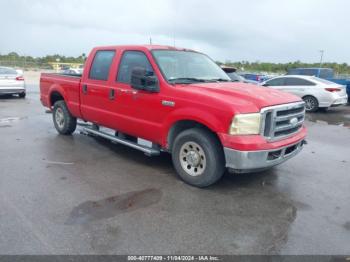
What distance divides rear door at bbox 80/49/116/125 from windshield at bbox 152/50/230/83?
1.14 meters

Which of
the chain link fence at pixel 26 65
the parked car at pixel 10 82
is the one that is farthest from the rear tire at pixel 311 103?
the chain link fence at pixel 26 65

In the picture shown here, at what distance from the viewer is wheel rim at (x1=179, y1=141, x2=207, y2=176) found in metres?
4.49

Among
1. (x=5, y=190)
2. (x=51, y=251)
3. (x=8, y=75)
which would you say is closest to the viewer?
(x=51, y=251)

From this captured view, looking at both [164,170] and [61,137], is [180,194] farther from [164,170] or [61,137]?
[61,137]

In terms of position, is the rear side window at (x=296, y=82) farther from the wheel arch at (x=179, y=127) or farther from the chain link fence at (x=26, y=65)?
the chain link fence at (x=26, y=65)

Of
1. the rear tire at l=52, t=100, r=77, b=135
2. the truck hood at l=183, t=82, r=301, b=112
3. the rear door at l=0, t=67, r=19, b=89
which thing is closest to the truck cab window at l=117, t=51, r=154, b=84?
the truck hood at l=183, t=82, r=301, b=112

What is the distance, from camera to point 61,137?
7.38 metres

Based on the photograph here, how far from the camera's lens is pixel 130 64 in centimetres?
549

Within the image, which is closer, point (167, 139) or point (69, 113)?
point (167, 139)

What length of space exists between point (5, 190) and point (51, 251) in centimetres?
176

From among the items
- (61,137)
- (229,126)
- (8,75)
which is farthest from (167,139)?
(8,75)

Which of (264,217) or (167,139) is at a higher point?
(167,139)

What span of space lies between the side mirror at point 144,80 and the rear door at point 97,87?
1029 millimetres

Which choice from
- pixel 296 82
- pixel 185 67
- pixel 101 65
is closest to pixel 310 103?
pixel 296 82
